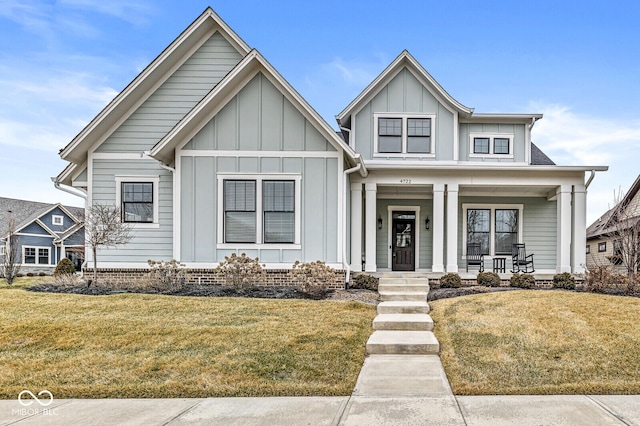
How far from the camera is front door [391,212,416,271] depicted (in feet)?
54.0

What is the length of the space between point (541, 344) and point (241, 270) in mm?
7216

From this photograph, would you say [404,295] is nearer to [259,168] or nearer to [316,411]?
[259,168]

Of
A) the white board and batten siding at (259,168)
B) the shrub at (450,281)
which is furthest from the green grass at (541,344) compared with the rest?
the white board and batten siding at (259,168)

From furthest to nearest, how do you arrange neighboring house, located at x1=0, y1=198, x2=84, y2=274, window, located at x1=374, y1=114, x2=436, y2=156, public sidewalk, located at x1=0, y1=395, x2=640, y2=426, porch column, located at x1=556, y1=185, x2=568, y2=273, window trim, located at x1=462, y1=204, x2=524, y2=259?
neighboring house, located at x1=0, y1=198, x2=84, y2=274 < window trim, located at x1=462, y1=204, x2=524, y2=259 < window, located at x1=374, y1=114, x2=436, y2=156 < porch column, located at x1=556, y1=185, x2=568, y2=273 < public sidewalk, located at x1=0, y1=395, x2=640, y2=426

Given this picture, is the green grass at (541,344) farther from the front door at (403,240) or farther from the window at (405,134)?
the window at (405,134)

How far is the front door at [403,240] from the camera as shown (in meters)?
16.5

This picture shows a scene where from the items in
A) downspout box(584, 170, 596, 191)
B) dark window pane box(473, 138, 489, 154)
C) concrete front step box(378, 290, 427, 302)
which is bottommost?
concrete front step box(378, 290, 427, 302)

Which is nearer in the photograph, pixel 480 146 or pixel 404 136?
pixel 404 136

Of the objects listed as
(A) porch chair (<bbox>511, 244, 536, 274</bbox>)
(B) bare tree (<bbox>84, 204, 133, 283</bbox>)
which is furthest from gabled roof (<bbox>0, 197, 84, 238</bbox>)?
(A) porch chair (<bbox>511, 244, 536, 274</bbox>)

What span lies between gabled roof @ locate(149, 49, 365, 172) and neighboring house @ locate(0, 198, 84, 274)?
25.1 m

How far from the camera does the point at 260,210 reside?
1212cm

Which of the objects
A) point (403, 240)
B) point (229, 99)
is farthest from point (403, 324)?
point (403, 240)

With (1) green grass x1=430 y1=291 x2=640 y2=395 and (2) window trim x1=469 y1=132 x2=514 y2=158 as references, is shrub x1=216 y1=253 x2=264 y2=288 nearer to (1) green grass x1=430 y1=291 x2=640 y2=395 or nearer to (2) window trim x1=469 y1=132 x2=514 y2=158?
(1) green grass x1=430 y1=291 x2=640 y2=395

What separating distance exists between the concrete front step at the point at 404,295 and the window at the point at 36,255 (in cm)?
3227
